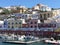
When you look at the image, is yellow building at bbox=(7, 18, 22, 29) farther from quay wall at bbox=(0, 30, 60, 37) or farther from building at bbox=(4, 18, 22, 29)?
quay wall at bbox=(0, 30, 60, 37)

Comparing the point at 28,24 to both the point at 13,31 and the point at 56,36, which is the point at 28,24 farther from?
the point at 56,36

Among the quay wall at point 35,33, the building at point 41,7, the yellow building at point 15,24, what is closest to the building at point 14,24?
the yellow building at point 15,24

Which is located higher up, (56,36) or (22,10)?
(22,10)

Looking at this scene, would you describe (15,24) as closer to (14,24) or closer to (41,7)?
(14,24)

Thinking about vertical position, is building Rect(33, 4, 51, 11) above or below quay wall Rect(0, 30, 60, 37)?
above

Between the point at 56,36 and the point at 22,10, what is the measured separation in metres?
28.3

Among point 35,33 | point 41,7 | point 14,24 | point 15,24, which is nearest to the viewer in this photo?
point 35,33

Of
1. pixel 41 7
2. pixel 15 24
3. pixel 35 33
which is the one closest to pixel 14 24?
pixel 15 24

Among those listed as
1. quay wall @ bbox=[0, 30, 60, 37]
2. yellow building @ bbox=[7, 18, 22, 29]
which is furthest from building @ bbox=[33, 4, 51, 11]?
quay wall @ bbox=[0, 30, 60, 37]

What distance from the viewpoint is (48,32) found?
33.2 metres

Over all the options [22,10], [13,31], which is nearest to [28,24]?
[13,31]

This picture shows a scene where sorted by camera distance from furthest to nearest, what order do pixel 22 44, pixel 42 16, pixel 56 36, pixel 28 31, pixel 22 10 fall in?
pixel 22 10 → pixel 42 16 → pixel 28 31 → pixel 56 36 → pixel 22 44

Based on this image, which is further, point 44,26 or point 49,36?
point 44,26

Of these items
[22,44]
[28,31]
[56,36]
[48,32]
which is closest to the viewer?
[22,44]
